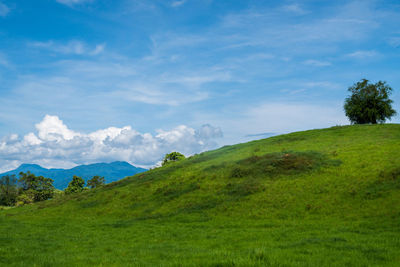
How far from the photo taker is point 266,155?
146 ft

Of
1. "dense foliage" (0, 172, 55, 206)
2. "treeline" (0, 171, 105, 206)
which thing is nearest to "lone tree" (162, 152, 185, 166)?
"treeline" (0, 171, 105, 206)

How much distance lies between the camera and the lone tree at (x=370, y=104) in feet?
227

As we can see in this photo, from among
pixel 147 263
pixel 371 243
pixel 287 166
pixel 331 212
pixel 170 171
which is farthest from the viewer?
pixel 170 171

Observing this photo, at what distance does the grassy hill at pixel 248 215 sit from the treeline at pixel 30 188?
70.2 m

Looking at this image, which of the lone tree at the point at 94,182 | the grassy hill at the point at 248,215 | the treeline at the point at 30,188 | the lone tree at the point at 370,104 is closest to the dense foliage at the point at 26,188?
the treeline at the point at 30,188

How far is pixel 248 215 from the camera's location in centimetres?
2631

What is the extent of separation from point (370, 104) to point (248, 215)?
5955 centimetres

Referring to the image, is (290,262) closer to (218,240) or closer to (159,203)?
(218,240)

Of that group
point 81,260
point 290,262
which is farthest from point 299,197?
point 81,260

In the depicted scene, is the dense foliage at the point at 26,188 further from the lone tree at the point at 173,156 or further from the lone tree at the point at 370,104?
the lone tree at the point at 370,104

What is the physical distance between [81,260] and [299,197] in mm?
21709

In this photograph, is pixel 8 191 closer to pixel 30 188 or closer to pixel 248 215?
pixel 30 188

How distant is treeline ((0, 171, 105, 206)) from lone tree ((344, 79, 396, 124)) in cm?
9549

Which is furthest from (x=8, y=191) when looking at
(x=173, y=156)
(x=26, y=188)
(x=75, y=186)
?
A: (x=173, y=156)
